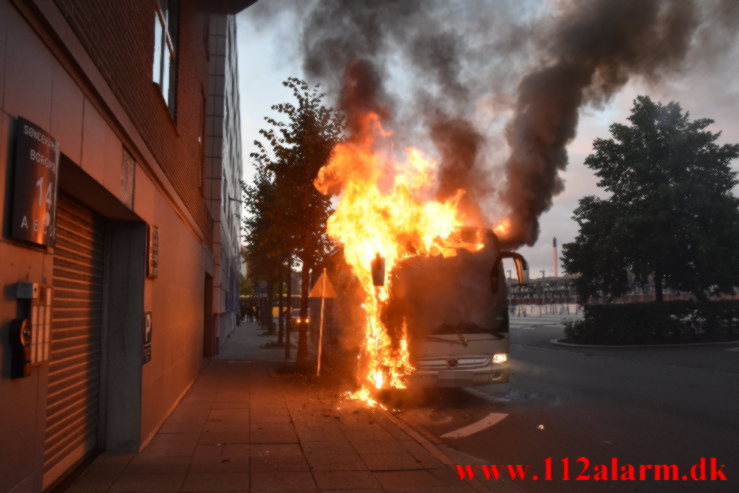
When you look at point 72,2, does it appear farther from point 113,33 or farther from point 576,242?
point 576,242

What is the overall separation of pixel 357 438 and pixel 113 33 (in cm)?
521

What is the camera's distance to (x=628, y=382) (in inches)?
484

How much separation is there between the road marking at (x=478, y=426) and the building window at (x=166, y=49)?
5.95m

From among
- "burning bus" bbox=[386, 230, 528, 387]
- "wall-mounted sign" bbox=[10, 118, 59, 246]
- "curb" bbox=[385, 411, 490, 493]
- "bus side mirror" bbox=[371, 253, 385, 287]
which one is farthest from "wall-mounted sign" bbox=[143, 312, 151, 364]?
"burning bus" bbox=[386, 230, 528, 387]

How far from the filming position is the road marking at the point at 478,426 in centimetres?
798

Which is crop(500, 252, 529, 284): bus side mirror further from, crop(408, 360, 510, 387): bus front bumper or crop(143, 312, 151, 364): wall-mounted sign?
crop(143, 312, 151, 364): wall-mounted sign

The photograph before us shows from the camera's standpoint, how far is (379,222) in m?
12.2

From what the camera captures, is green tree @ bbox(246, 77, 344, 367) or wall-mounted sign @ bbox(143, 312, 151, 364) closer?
wall-mounted sign @ bbox(143, 312, 151, 364)

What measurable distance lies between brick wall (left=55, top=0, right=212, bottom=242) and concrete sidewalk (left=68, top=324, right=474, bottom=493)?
11.5 ft

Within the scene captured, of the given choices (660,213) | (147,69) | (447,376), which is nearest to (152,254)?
(147,69)

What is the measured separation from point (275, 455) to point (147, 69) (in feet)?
15.3

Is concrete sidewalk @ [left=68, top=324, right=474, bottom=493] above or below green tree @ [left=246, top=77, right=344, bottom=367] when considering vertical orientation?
below

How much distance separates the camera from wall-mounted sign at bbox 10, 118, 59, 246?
3.38 metres

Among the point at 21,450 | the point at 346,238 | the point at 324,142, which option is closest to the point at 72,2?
the point at 21,450
